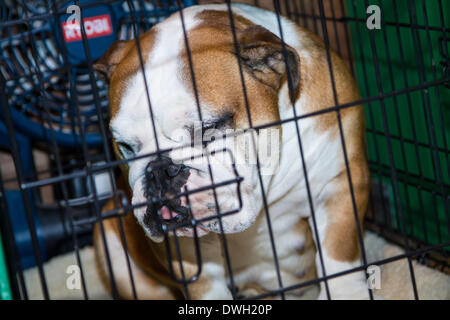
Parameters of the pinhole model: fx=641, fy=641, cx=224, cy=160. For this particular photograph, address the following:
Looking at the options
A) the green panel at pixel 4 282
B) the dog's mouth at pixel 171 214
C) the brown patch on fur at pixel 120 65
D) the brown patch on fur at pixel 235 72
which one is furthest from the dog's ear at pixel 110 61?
the green panel at pixel 4 282

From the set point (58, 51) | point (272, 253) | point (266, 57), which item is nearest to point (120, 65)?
point (266, 57)

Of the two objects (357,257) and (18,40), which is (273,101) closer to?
(357,257)

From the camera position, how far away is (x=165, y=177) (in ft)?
3.93

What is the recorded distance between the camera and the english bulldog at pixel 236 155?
4.07 feet

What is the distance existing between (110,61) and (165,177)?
474 mm

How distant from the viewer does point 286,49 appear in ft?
4.30

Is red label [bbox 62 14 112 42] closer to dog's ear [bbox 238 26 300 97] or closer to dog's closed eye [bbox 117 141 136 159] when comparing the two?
dog's closed eye [bbox 117 141 136 159]

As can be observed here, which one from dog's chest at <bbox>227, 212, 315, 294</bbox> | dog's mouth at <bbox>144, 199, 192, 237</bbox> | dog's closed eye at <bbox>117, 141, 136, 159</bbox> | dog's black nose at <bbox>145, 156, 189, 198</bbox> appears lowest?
dog's chest at <bbox>227, 212, 315, 294</bbox>

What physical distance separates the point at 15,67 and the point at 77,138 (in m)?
0.32

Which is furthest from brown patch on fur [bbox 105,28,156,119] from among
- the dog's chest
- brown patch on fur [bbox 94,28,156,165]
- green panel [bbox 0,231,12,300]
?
green panel [bbox 0,231,12,300]

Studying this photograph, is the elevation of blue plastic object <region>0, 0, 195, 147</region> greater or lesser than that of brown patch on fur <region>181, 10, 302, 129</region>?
greater

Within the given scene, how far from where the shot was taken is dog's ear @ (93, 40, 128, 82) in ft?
5.02

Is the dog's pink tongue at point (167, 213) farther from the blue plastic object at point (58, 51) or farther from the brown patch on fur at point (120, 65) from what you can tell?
the blue plastic object at point (58, 51)
